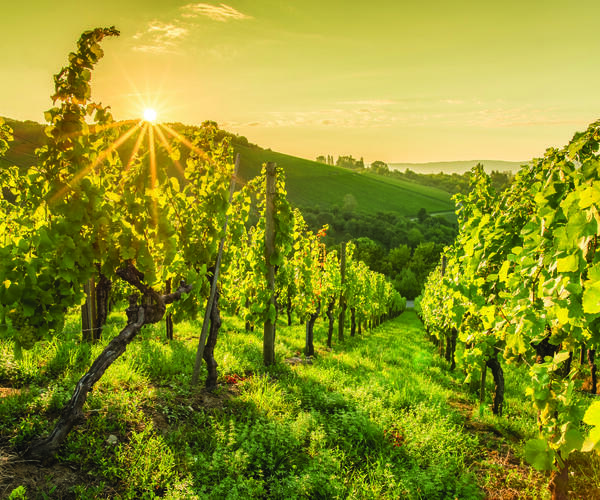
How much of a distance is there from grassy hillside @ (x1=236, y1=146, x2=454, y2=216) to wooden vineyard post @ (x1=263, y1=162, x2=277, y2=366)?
70.4m

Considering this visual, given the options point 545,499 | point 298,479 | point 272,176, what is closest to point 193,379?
point 298,479

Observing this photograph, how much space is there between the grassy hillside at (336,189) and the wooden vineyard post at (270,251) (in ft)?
231

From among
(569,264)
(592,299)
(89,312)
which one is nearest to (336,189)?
(89,312)

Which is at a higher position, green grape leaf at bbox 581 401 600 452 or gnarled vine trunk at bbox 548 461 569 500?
green grape leaf at bbox 581 401 600 452

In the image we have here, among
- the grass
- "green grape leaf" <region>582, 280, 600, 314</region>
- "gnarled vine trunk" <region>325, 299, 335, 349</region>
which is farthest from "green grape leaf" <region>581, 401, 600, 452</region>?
"gnarled vine trunk" <region>325, 299, 335, 349</region>

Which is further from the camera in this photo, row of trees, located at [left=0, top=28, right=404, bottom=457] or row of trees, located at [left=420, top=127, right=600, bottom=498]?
row of trees, located at [left=0, top=28, right=404, bottom=457]

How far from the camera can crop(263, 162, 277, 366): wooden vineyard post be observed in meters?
7.90

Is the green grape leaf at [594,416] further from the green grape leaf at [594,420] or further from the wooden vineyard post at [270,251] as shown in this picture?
the wooden vineyard post at [270,251]

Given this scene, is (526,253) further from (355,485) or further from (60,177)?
(60,177)

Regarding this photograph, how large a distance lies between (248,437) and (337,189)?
93.2m

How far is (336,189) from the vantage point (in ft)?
312

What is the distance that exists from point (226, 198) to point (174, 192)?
89 cm

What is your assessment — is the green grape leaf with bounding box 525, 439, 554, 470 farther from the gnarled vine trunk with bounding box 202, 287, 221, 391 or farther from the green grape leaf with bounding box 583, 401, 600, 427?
the gnarled vine trunk with bounding box 202, 287, 221, 391

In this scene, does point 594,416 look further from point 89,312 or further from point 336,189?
point 336,189
